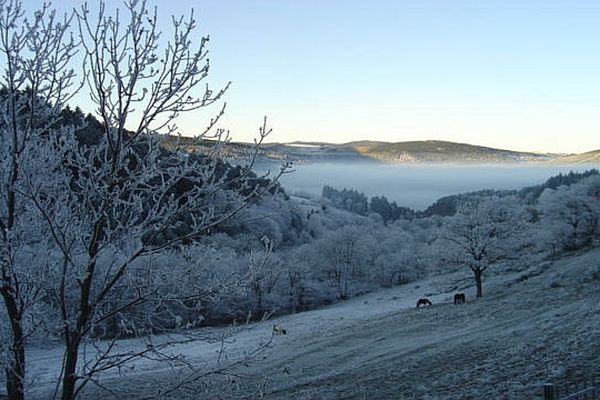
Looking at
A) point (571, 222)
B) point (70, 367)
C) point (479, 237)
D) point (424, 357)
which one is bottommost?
point (424, 357)

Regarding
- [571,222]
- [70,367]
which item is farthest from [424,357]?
[571,222]

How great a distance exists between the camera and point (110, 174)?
19.2ft

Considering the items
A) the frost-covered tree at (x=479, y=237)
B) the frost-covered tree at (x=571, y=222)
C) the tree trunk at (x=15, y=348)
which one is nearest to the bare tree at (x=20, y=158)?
the tree trunk at (x=15, y=348)

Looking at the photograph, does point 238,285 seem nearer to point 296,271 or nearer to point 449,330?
point 449,330

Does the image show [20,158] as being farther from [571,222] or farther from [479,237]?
[571,222]

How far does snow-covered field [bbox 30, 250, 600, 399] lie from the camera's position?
46.9ft

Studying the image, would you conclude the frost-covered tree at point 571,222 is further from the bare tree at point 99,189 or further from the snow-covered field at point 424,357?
the bare tree at point 99,189

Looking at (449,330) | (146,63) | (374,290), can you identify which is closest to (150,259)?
(146,63)

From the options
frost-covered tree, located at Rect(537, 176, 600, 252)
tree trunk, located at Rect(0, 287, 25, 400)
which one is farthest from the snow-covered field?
frost-covered tree, located at Rect(537, 176, 600, 252)

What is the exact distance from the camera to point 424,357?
883 inches

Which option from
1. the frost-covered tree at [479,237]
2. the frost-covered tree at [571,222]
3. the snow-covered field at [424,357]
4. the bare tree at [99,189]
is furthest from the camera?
the frost-covered tree at [571,222]

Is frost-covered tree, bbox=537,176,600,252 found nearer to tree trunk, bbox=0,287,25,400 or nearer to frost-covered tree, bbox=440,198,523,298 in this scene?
frost-covered tree, bbox=440,198,523,298

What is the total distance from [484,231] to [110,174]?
42.3 m

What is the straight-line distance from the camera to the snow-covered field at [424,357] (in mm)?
14303
